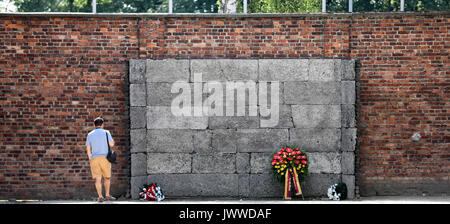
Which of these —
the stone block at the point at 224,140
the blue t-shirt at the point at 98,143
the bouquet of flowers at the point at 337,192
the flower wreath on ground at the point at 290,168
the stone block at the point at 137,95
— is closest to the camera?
the blue t-shirt at the point at 98,143

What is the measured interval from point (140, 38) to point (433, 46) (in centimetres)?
594

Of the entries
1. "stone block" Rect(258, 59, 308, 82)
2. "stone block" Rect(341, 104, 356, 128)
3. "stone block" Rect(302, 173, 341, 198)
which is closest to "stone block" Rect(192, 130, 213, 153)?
"stone block" Rect(258, 59, 308, 82)

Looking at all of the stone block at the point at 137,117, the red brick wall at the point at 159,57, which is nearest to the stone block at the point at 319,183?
the red brick wall at the point at 159,57

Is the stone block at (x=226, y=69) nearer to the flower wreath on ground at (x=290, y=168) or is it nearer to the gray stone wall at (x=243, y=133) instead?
the gray stone wall at (x=243, y=133)

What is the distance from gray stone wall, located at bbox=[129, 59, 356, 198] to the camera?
10766mm

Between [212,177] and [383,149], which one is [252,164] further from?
[383,149]

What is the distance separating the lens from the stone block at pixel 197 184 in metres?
10.8

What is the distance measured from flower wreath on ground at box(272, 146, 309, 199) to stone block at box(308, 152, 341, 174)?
31 centimetres

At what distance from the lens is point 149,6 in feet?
87.6

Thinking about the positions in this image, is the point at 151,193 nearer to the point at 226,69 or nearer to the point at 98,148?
the point at 98,148

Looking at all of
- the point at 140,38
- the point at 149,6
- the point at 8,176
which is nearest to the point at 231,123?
the point at 140,38

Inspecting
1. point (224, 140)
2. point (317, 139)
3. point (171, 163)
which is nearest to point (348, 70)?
point (317, 139)

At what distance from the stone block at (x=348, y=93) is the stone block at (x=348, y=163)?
106 centimetres

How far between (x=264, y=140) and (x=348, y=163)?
5.69 feet
